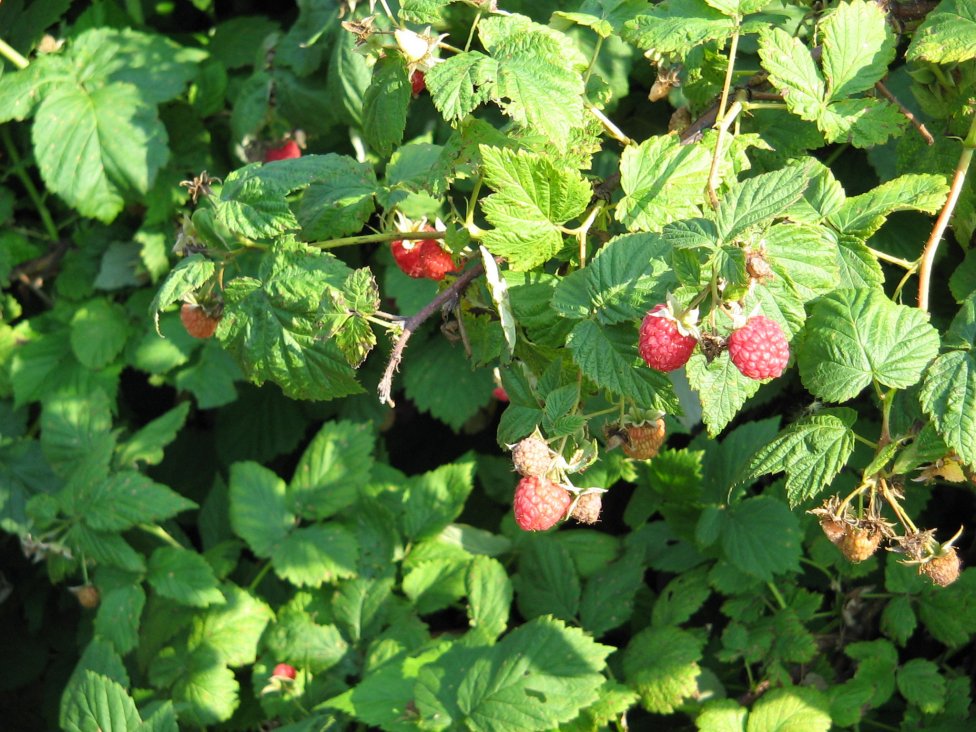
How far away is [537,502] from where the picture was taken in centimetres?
96

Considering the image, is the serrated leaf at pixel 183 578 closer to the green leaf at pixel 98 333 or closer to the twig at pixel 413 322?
the green leaf at pixel 98 333

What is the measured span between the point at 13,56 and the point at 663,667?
5.65 feet

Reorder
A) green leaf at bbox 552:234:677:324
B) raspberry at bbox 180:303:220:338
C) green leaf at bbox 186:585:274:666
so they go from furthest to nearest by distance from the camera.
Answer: green leaf at bbox 186:585:274:666 < raspberry at bbox 180:303:220:338 < green leaf at bbox 552:234:677:324

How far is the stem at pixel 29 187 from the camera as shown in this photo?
222 centimetres

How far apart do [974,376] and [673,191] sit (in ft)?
1.08

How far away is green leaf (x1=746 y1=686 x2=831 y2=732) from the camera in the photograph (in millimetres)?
1416

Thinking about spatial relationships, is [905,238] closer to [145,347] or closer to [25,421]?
[145,347]

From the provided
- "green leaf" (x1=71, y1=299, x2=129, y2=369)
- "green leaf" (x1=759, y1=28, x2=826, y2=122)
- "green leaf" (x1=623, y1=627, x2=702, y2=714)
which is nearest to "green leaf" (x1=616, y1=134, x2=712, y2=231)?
"green leaf" (x1=759, y1=28, x2=826, y2=122)

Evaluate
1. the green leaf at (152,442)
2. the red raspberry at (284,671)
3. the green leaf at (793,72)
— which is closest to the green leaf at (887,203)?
the green leaf at (793,72)

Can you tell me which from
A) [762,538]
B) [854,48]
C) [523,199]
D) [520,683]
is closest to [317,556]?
[520,683]

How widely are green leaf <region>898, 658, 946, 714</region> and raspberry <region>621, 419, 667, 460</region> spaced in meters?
0.73

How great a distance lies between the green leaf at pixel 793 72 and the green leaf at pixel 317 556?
1108 mm

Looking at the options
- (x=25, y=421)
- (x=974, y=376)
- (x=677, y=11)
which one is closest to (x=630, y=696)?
(x=974, y=376)

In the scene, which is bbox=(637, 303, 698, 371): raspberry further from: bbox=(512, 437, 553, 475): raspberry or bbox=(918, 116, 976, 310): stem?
bbox=(918, 116, 976, 310): stem
